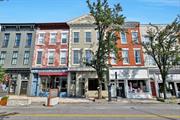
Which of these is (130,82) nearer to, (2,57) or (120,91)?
(120,91)

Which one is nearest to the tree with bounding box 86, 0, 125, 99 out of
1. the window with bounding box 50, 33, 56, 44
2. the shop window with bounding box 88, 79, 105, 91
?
the shop window with bounding box 88, 79, 105, 91

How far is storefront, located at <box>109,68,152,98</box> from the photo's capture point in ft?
80.5

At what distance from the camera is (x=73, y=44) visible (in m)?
26.5

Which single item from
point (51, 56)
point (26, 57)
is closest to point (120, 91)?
point (51, 56)

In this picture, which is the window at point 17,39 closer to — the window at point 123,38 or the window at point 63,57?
the window at point 63,57

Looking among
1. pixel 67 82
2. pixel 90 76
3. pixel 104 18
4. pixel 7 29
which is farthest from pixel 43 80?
pixel 104 18

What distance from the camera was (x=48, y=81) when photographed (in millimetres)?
25406

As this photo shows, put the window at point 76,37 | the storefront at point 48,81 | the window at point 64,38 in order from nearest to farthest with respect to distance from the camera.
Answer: the storefront at point 48,81 → the window at point 76,37 → the window at point 64,38

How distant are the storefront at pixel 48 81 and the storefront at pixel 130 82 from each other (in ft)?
23.7

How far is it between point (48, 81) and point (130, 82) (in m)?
12.4

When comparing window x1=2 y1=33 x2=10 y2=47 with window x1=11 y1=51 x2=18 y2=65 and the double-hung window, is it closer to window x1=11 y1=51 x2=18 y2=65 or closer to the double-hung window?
window x1=11 y1=51 x2=18 y2=65

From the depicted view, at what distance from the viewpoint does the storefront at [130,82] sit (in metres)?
24.5

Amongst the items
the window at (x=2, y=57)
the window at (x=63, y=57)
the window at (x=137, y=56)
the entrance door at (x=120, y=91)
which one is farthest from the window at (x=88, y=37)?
the window at (x=2, y=57)

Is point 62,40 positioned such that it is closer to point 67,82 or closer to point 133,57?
point 67,82
